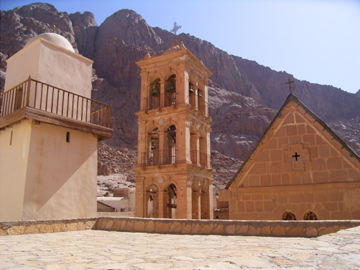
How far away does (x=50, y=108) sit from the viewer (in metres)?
10.9

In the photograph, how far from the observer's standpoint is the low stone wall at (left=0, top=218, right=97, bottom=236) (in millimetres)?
7617

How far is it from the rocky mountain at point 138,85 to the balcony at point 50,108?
118ft

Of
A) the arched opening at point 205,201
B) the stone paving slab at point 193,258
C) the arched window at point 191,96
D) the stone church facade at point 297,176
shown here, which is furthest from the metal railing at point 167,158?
the stone paving slab at point 193,258

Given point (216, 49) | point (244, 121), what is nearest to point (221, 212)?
point (244, 121)

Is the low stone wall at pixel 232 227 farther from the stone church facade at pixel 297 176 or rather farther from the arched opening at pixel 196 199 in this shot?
the arched opening at pixel 196 199

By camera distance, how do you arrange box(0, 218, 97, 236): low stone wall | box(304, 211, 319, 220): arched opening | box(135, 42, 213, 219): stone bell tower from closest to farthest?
1. box(0, 218, 97, 236): low stone wall
2. box(304, 211, 319, 220): arched opening
3. box(135, 42, 213, 219): stone bell tower

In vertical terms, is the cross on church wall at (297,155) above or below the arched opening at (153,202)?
above

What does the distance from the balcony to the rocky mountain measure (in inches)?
1414

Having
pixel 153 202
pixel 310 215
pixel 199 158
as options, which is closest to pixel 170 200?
pixel 153 202

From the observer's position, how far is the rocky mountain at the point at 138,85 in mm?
60906

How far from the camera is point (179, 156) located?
22.4 metres

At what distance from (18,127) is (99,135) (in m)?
2.73

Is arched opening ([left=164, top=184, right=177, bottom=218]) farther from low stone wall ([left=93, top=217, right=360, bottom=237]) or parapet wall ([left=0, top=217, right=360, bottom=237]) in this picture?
low stone wall ([left=93, top=217, right=360, bottom=237])

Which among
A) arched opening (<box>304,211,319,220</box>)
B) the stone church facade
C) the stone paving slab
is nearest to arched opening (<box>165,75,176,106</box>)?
the stone church facade
